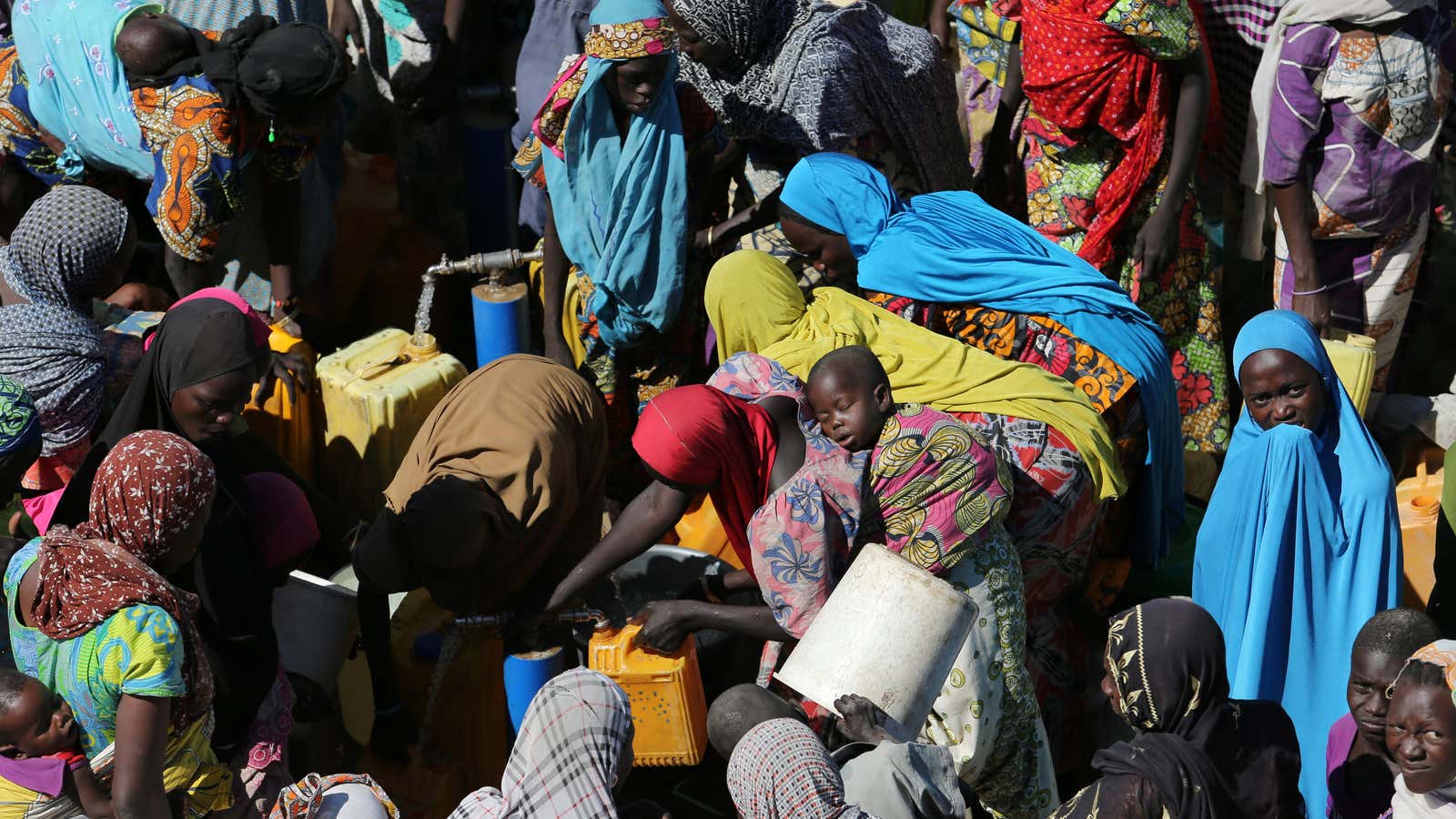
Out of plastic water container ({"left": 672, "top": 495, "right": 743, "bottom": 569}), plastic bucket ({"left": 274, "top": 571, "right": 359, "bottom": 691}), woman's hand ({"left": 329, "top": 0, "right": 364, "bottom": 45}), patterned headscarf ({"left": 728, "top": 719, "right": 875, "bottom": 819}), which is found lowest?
plastic bucket ({"left": 274, "top": 571, "right": 359, "bottom": 691})

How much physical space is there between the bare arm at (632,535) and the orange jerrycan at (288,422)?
4.28 feet

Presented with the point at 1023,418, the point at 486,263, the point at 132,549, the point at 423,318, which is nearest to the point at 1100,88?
the point at 1023,418

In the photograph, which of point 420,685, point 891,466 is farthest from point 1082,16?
point 420,685

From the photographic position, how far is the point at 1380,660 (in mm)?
3154

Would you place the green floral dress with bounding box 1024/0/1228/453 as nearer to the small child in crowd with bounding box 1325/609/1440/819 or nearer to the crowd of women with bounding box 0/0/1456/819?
the crowd of women with bounding box 0/0/1456/819

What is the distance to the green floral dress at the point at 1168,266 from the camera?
5.35m

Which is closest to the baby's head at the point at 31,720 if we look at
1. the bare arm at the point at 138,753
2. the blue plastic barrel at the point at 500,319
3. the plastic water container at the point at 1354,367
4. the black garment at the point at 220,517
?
the bare arm at the point at 138,753

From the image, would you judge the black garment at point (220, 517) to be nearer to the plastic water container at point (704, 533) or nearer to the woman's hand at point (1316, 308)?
the plastic water container at point (704, 533)

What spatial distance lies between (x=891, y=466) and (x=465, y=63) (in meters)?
3.68

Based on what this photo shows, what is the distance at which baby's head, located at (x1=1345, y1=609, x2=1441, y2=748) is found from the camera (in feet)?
10.3

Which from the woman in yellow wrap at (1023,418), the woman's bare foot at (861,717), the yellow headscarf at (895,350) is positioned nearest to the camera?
the woman's bare foot at (861,717)

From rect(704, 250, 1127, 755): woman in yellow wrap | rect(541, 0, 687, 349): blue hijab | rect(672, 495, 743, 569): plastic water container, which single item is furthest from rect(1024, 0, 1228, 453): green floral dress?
rect(672, 495, 743, 569): plastic water container

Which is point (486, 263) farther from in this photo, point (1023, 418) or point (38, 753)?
point (38, 753)

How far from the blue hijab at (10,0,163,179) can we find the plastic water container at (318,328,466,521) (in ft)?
3.97
